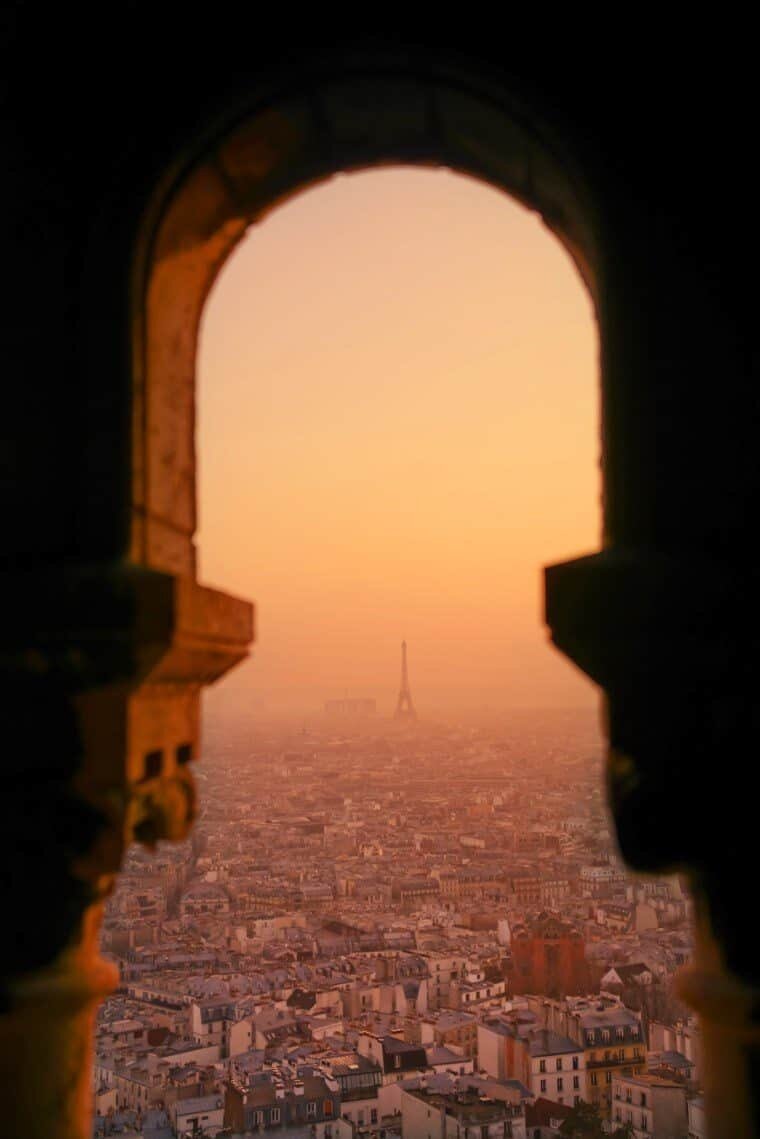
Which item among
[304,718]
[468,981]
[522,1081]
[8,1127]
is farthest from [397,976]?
[304,718]

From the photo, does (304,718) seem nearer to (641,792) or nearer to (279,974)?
(279,974)

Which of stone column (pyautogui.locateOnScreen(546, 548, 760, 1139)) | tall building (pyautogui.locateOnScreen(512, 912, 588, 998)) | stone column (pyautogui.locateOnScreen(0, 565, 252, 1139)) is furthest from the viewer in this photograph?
tall building (pyautogui.locateOnScreen(512, 912, 588, 998))

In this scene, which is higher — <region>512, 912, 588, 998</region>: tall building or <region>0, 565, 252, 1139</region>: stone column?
<region>0, 565, 252, 1139</region>: stone column

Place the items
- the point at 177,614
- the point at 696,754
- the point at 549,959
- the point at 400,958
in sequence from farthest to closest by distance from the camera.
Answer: the point at 400,958, the point at 549,959, the point at 177,614, the point at 696,754

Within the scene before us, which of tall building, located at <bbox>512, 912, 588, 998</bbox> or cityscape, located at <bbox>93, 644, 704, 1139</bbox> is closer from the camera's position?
cityscape, located at <bbox>93, 644, 704, 1139</bbox>

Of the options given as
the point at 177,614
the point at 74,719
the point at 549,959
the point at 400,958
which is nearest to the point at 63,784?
the point at 74,719

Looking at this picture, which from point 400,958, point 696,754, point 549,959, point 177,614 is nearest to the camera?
point 696,754

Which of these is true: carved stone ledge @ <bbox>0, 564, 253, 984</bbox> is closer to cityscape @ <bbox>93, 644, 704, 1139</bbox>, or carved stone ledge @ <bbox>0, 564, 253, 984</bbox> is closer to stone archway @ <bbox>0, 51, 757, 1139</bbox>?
stone archway @ <bbox>0, 51, 757, 1139</bbox>

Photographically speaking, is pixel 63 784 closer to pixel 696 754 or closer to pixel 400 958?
pixel 696 754

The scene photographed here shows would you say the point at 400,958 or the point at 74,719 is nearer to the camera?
the point at 74,719

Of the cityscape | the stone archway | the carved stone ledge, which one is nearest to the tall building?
the cityscape
